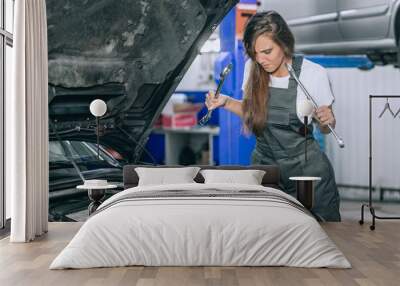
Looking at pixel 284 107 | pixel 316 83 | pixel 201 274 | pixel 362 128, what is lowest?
pixel 201 274

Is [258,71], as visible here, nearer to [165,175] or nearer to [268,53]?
[268,53]

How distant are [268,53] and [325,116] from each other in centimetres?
99

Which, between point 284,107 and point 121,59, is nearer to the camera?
point 284,107

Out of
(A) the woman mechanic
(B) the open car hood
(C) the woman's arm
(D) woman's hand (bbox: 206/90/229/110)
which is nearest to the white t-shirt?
(A) the woman mechanic

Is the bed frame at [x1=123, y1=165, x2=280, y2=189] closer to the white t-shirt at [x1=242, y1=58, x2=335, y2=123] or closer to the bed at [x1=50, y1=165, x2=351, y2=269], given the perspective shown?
the white t-shirt at [x1=242, y1=58, x2=335, y2=123]

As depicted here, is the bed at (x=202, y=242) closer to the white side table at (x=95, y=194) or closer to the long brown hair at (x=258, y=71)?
the white side table at (x=95, y=194)

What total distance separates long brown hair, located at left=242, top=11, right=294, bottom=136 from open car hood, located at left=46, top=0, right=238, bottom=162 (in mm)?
408

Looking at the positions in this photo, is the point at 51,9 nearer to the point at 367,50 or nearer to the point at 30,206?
the point at 30,206

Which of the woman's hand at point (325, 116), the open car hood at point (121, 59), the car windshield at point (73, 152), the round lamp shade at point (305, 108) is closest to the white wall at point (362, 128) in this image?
the woman's hand at point (325, 116)

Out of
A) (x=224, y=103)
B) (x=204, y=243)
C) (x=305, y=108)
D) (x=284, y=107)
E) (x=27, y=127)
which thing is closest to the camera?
(x=204, y=243)

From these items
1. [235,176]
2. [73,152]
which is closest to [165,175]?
[235,176]

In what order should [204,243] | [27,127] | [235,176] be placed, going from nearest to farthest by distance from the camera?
1. [204,243]
2. [27,127]
3. [235,176]

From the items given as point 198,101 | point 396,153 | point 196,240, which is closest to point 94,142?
point 198,101

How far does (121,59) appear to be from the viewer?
7.15m
